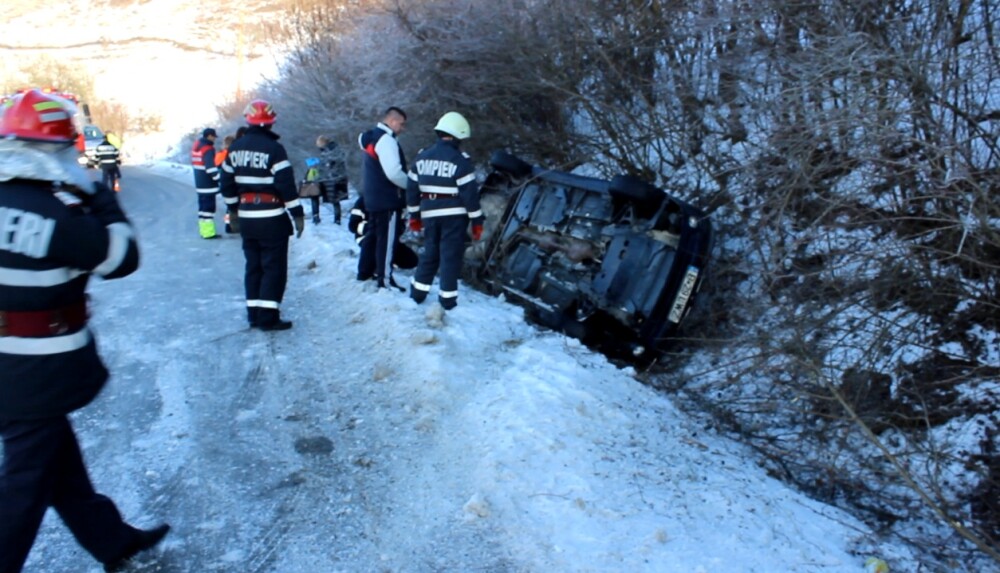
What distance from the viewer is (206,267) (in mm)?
9109

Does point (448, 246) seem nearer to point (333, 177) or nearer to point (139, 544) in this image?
point (139, 544)

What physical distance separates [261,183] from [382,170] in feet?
3.98

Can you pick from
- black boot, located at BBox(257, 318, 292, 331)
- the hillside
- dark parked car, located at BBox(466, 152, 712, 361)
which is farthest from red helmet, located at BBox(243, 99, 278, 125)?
the hillside

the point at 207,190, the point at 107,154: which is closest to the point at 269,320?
the point at 207,190

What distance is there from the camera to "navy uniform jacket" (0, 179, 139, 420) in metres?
2.64

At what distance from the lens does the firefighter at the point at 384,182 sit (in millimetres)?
6965

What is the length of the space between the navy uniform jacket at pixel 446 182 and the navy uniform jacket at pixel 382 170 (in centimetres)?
43

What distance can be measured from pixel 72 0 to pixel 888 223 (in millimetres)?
112647

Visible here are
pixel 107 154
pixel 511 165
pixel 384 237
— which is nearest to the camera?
pixel 384 237

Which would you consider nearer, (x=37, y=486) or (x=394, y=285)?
(x=37, y=486)

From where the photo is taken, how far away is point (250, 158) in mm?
6227

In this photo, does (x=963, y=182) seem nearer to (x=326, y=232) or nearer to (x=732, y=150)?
(x=732, y=150)

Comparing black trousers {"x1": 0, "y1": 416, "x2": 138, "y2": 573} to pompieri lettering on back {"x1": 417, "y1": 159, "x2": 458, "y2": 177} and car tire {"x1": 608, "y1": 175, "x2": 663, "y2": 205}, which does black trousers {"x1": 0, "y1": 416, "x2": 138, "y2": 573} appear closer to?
pompieri lettering on back {"x1": 417, "y1": 159, "x2": 458, "y2": 177}

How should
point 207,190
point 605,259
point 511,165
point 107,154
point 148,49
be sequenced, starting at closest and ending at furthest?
1. point 605,259
2. point 511,165
3. point 207,190
4. point 107,154
5. point 148,49
